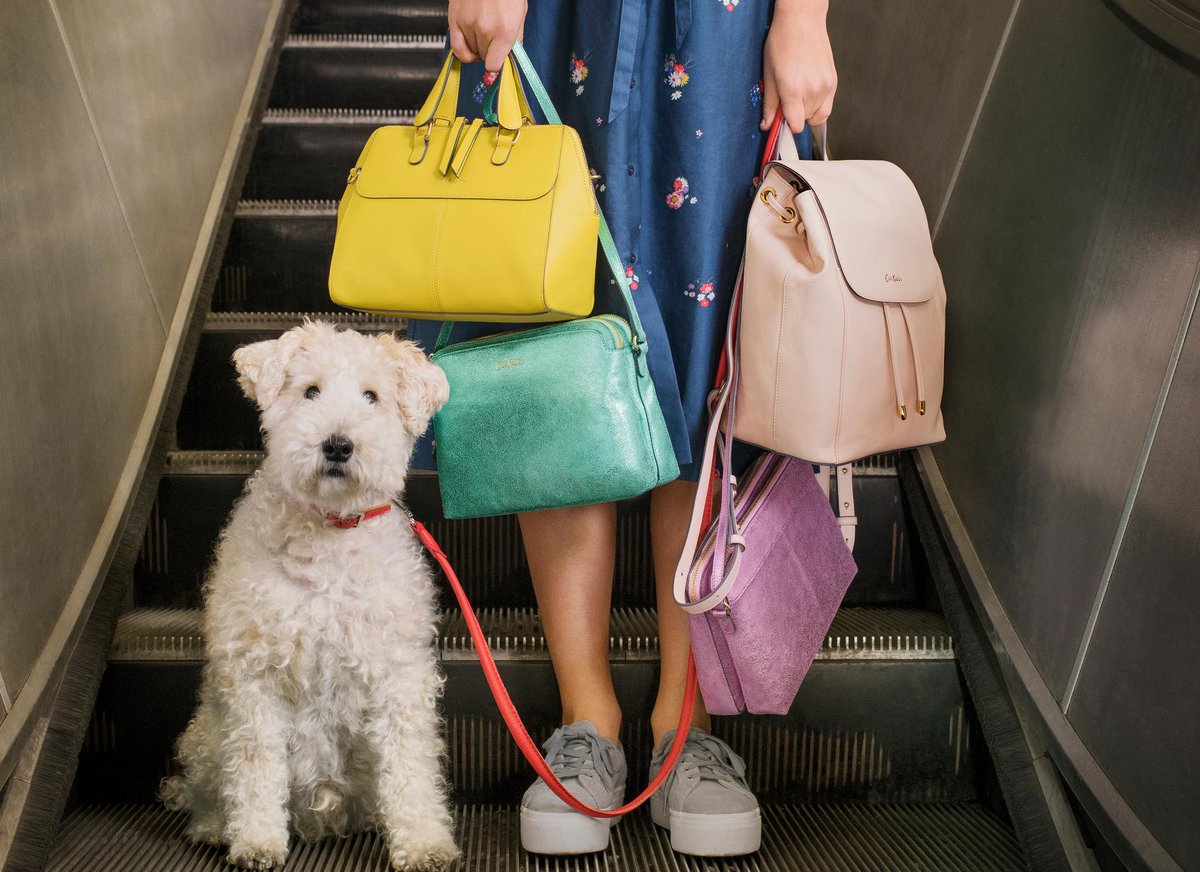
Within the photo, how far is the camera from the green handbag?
1.43 metres

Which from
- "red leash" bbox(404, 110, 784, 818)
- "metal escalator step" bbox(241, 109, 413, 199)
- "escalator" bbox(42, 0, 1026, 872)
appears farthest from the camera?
"metal escalator step" bbox(241, 109, 413, 199)

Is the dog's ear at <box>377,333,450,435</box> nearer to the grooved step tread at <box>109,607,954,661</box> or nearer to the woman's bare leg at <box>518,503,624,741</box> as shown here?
the woman's bare leg at <box>518,503,624,741</box>

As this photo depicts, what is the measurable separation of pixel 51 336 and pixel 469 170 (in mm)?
799

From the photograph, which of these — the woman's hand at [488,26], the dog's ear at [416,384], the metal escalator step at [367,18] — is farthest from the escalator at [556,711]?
the metal escalator step at [367,18]

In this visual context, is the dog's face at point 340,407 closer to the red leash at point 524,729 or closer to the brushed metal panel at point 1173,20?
the red leash at point 524,729

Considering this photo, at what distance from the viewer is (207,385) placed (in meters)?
2.34

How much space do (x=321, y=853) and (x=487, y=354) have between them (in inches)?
32.8

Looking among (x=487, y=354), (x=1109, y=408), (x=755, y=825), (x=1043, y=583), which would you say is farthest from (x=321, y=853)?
(x=1109, y=408)

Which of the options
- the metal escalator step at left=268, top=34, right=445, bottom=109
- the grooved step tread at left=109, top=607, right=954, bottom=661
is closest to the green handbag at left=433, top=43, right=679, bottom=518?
the grooved step tread at left=109, top=607, right=954, bottom=661

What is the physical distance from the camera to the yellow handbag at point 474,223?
4.53ft

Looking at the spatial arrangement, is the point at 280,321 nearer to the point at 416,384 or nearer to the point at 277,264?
the point at 277,264

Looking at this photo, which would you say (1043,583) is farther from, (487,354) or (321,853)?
(321,853)

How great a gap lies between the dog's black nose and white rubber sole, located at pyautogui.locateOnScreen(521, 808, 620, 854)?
2.04 feet

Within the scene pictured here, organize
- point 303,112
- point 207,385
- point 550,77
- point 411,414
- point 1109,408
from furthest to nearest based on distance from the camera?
point 303,112 → point 207,385 → point 550,77 → point 411,414 → point 1109,408
